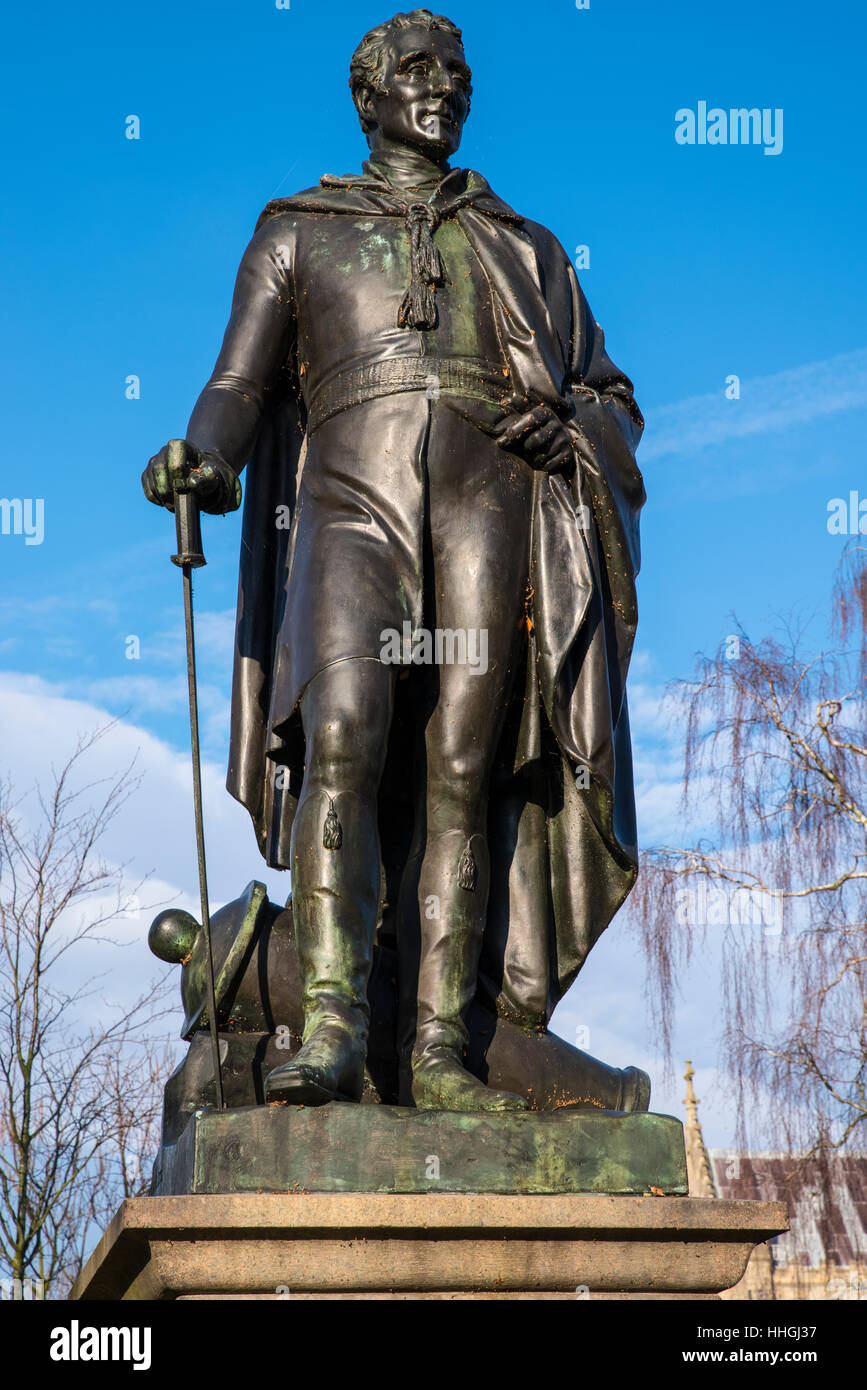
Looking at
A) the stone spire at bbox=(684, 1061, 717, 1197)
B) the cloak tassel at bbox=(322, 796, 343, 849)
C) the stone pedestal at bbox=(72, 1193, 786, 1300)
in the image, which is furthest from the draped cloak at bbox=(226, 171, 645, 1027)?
the stone spire at bbox=(684, 1061, 717, 1197)

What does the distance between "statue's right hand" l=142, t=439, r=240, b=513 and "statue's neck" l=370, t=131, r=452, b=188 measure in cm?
127

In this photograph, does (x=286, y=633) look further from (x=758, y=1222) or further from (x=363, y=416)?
(x=758, y=1222)

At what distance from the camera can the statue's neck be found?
20.6ft

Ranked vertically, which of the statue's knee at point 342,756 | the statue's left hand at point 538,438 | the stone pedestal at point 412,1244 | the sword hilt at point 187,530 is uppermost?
the statue's left hand at point 538,438

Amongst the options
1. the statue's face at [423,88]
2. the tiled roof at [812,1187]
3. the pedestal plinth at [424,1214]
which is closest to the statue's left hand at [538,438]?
the statue's face at [423,88]

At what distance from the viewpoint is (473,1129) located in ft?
16.0

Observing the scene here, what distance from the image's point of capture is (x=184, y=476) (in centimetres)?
553

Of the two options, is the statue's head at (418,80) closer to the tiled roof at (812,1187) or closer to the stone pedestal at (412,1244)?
the stone pedestal at (412,1244)

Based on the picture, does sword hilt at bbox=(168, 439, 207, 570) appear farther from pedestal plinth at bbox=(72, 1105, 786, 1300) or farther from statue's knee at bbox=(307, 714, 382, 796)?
pedestal plinth at bbox=(72, 1105, 786, 1300)

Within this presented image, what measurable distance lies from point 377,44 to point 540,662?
6.99 ft

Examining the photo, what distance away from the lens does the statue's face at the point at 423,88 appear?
20.4 feet

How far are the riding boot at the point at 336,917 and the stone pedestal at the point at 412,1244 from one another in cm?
47
